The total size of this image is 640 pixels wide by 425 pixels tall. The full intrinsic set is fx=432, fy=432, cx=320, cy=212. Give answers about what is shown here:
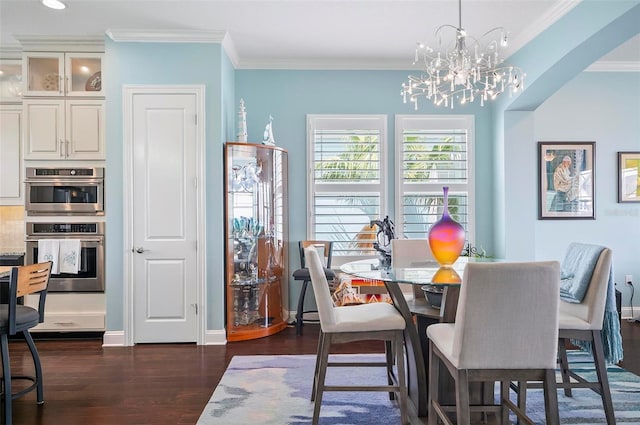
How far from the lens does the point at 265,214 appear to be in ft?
14.0

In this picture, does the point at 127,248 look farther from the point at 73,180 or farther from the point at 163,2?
the point at 163,2

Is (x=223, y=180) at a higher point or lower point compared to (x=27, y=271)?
higher

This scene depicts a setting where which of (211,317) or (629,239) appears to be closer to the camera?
(211,317)

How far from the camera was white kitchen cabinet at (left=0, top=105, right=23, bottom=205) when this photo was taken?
4195 mm

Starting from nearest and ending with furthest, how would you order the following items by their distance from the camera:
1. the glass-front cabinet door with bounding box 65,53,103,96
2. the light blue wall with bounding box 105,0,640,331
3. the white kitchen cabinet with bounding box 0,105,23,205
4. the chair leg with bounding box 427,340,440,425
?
the chair leg with bounding box 427,340,440,425 < the glass-front cabinet door with bounding box 65,53,103,96 < the white kitchen cabinet with bounding box 0,105,23,205 < the light blue wall with bounding box 105,0,640,331

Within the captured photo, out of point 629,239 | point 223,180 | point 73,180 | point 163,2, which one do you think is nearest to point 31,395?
point 73,180

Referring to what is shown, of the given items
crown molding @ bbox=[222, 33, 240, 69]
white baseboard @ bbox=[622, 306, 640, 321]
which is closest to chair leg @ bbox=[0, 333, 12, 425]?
crown molding @ bbox=[222, 33, 240, 69]

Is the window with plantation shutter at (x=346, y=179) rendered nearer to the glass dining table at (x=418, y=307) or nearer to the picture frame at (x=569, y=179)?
the picture frame at (x=569, y=179)

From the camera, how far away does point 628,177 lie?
4754 millimetres

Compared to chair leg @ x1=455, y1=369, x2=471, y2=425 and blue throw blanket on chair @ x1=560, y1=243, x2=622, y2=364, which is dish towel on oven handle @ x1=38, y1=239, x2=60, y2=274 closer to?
chair leg @ x1=455, y1=369, x2=471, y2=425

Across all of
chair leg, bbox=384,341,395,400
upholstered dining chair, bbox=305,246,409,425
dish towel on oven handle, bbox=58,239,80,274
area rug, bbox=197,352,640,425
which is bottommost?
area rug, bbox=197,352,640,425

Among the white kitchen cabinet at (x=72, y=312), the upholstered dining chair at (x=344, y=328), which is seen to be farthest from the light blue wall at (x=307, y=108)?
the upholstered dining chair at (x=344, y=328)

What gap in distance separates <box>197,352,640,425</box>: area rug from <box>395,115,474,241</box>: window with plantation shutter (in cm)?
199

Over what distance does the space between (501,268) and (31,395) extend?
10.1 ft
